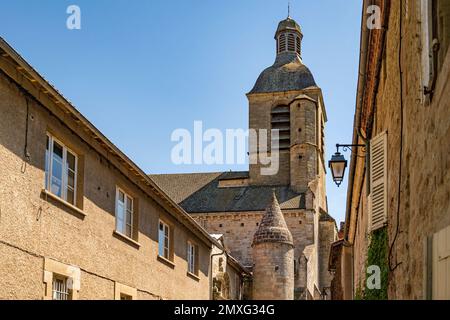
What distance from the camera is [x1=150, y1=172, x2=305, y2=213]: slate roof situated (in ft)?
162

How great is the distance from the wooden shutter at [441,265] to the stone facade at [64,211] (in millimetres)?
6825

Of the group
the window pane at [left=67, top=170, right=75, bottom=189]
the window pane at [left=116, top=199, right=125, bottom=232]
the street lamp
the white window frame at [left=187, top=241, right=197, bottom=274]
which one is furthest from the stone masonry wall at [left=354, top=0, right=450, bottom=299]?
the white window frame at [left=187, top=241, right=197, bottom=274]

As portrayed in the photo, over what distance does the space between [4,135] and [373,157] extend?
5.52 m

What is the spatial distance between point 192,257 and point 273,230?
15.4 meters

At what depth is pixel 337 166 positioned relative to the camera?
537 inches

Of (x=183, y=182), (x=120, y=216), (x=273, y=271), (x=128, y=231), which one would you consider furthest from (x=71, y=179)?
(x=183, y=182)

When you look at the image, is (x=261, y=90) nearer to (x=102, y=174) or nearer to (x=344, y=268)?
(x=344, y=268)

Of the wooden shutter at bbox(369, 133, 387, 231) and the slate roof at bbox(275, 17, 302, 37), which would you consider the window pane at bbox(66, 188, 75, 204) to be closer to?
the wooden shutter at bbox(369, 133, 387, 231)

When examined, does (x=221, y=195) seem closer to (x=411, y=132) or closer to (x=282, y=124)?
(x=282, y=124)

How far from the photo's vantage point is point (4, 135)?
10.8m

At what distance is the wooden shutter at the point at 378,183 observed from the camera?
407 inches

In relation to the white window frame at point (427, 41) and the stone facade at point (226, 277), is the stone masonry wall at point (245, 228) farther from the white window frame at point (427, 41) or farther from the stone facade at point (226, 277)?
the white window frame at point (427, 41)

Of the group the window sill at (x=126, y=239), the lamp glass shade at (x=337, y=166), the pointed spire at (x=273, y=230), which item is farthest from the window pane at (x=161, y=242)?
the pointed spire at (x=273, y=230)
